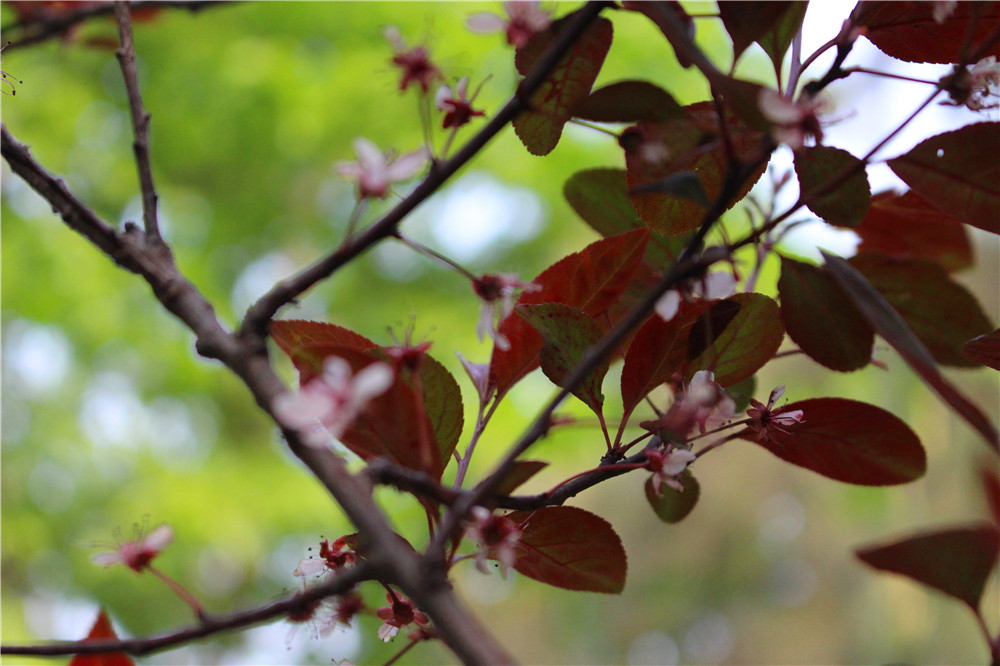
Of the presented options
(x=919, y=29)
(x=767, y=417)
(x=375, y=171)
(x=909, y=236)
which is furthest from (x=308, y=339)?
A: (x=909, y=236)

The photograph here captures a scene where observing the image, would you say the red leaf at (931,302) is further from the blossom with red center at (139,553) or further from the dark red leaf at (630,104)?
the blossom with red center at (139,553)

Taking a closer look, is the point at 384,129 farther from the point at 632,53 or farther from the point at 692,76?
the point at 692,76

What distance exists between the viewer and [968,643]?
2.58m

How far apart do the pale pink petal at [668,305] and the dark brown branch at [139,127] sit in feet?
0.70

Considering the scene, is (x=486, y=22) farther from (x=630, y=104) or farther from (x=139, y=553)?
(x=139, y=553)

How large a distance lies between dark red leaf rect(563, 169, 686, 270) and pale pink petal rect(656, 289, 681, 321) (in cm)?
20

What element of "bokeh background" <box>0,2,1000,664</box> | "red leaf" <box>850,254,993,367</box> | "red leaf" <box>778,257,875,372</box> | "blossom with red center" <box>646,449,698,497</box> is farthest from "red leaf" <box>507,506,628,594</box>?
"bokeh background" <box>0,2,1000,664</box>

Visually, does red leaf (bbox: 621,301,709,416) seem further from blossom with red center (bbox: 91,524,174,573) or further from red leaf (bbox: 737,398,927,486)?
blossom with red center (bbox: 91,524,174,573)

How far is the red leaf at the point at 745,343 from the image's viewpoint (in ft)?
1.32

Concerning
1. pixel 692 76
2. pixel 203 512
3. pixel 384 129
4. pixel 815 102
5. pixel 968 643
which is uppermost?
pixel 384 129

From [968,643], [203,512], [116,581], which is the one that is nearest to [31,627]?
[116,581]

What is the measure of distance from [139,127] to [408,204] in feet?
0.67

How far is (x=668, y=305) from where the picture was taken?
284 mm

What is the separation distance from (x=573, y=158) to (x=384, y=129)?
2.20 ft
